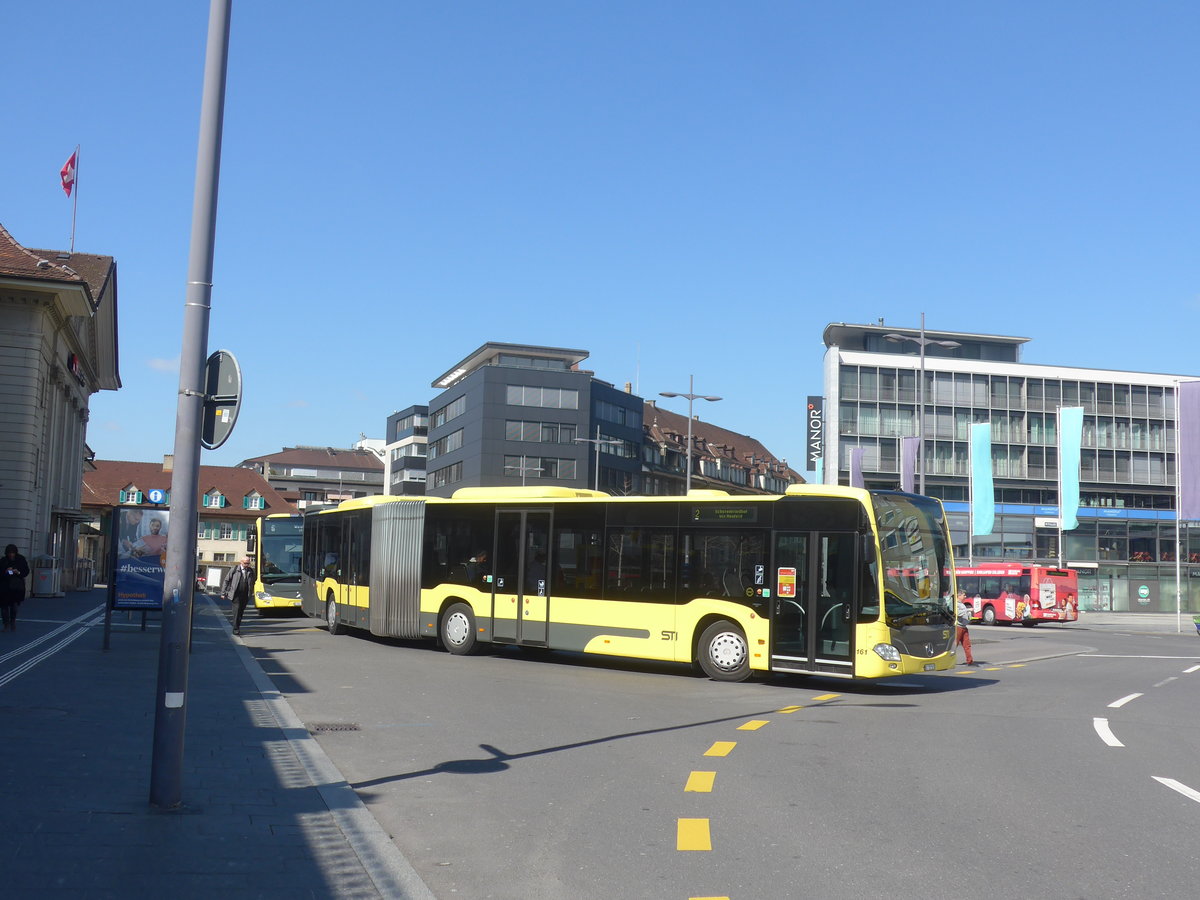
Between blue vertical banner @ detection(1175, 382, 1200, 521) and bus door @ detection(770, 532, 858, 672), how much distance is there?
3120 cm

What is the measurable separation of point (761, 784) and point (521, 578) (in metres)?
12.0

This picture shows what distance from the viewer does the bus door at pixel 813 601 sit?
16.6 metres

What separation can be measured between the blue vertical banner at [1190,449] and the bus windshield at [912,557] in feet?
95.6

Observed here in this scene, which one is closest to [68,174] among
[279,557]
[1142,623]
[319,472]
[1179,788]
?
[279,557]

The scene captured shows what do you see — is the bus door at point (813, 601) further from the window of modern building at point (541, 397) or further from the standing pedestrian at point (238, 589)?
the window of modern building at point (541, 397)

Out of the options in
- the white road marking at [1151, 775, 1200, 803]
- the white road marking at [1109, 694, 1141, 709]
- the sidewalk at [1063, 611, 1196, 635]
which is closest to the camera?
the white road marking at [1151, 775, 1200, 803]

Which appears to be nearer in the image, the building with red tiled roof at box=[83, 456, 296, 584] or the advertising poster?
the advertising poster

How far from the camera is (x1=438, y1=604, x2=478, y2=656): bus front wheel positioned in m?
21.8

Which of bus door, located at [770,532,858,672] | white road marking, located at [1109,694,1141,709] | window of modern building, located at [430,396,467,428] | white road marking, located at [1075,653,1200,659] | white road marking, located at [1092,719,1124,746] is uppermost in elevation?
window of modern building, located at [430,396,467,428]

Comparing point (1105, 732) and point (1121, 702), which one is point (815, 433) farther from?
point (1105, 732)

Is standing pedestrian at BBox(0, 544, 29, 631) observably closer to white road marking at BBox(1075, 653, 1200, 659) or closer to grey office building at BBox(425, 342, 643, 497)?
white road marking at BBox(1075, 653, 1200, 659)

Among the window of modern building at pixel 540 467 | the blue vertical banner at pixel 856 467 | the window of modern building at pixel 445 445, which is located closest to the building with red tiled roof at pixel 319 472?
the window of modern building at pixel 445 445

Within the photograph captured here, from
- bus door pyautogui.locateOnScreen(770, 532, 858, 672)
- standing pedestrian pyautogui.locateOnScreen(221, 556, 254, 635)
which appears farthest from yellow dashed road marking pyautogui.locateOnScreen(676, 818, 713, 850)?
standing pedestrian pyautogui.locateOnScreen(221, 556, 254, 635)

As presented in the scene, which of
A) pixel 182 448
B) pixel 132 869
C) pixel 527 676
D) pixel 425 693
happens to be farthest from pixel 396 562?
pixel 132 869
